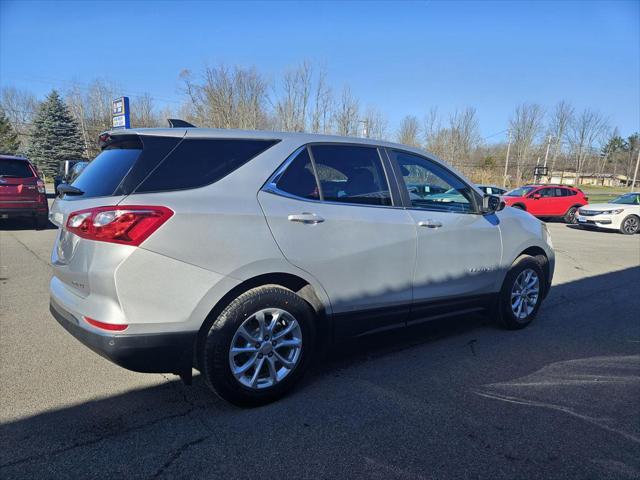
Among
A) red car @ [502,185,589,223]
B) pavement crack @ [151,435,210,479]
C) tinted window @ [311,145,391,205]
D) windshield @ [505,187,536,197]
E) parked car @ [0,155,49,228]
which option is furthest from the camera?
windshield @ [505,187,536,197]

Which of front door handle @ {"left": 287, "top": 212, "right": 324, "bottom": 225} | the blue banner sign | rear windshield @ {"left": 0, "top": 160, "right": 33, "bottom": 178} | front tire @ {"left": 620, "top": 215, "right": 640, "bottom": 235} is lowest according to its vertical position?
front tire @ {"left": 620, "top": 215, "right": 640, "bottom": 235}

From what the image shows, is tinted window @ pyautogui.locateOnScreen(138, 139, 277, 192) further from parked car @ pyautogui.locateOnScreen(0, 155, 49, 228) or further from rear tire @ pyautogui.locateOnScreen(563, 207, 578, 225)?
rear tire @ pyautogui.locateOnScreen(563, 207, 578, 225)

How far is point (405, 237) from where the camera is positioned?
350 centimetres

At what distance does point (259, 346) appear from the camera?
2877mm

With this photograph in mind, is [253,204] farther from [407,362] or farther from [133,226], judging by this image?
[407,362]

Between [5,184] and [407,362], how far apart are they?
10.4 meters

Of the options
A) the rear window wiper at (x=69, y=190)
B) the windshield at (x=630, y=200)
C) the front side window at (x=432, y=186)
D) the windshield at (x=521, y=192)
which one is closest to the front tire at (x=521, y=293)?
the front side window at (x=432, y=186)

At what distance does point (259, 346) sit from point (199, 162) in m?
1.26

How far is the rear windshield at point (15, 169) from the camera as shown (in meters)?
10.2

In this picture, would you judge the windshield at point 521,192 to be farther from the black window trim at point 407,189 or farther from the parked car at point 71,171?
the parked car at point 71,171

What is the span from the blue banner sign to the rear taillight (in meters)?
11.2

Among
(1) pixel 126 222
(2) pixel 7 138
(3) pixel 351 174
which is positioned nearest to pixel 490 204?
(3) pixel 351 174

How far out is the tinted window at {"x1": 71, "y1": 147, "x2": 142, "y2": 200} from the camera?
2.71 metres

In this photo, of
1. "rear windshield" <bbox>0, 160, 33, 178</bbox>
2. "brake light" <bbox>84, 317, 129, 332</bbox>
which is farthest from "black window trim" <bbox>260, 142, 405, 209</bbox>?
"rear windshield" <bbox>0, 160, 33, 178</bbox>
